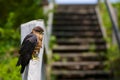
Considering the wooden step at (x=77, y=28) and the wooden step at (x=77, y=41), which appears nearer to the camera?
the wooden step at (x=77, y=41)

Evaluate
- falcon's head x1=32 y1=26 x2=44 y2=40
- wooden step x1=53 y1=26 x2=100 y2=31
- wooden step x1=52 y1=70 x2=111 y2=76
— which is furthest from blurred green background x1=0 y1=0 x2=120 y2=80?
wooden step x1=53 y1=26 x2=100 y2=31

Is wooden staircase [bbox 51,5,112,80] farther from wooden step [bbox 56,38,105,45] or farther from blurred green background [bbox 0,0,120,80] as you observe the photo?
blurred green background [bbox 0,0,120,80]

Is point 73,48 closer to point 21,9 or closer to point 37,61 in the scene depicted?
point 21,9

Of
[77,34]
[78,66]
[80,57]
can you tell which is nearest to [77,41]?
[77,34]

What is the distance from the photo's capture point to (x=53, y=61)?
25.7ft

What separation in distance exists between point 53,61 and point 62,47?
2.44 ft

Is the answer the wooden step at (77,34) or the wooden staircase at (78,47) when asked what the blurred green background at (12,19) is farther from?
the wooden step at (77,34)

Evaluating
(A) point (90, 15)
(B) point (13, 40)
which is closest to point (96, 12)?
(A) point (90, 15)

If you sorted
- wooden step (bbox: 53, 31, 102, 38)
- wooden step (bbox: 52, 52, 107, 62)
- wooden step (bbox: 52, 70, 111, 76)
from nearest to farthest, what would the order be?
wooden step (bbox: 52, 70, 111, 76) → wooden step (bbox: 52, 52, 107, 62) → wooden step (bbox: 53, 31, 102, 38)

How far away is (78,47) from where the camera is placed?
8.48 m

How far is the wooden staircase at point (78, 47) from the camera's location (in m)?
7.36

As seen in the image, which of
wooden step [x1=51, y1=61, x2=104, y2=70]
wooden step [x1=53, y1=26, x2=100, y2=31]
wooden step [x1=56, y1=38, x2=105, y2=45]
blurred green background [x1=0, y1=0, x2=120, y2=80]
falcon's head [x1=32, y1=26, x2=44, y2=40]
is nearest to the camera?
falcon's head [x1=32, y1=26, x2=44, y2=40]

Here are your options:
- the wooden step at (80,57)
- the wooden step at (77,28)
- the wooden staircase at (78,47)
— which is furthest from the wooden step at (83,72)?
the wooden step at (77,28)

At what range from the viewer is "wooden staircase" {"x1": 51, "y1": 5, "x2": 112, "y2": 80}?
24.2ft
